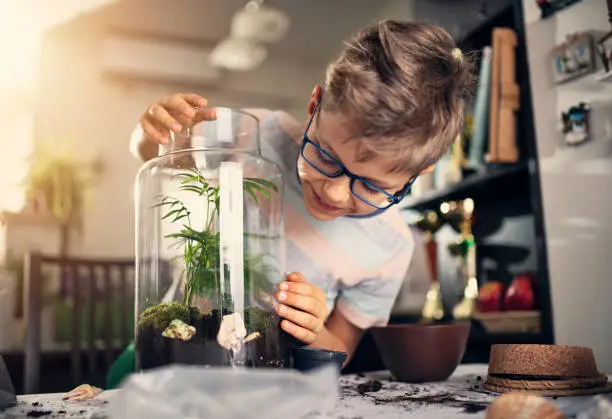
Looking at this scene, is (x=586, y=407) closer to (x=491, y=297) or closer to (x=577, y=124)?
(x=577, y=124)

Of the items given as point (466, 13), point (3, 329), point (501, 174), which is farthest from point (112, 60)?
point (501, 174)

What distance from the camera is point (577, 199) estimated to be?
1.26 meters

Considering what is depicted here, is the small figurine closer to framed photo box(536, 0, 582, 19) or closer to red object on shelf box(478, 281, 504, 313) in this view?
framed photo box(536, 0, 582, 19)

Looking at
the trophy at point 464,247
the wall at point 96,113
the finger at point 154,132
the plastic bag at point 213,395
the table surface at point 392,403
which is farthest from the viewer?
the wall at point 96,113

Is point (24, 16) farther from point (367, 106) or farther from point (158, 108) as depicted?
point (367, 106)

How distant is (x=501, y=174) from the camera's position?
5.15 ft

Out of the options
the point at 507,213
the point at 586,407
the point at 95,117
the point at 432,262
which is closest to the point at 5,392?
the point at 586,407

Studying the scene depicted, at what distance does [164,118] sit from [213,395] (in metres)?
0.48

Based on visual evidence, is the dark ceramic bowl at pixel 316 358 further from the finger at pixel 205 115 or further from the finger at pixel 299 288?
the finger at pixel 205 115

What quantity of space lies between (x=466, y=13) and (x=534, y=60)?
55 cm

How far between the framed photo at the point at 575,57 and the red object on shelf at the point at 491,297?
2.17 feet

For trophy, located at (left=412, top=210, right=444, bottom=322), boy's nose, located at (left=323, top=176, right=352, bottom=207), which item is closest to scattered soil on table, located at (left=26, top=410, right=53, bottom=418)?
boy's nose, located at (left=323, top=176, right=352, bottom=207)

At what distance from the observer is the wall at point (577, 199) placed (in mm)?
1196

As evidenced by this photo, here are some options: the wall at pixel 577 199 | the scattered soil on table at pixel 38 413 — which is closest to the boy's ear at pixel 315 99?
the scattered soil on table at pixel 38 413
